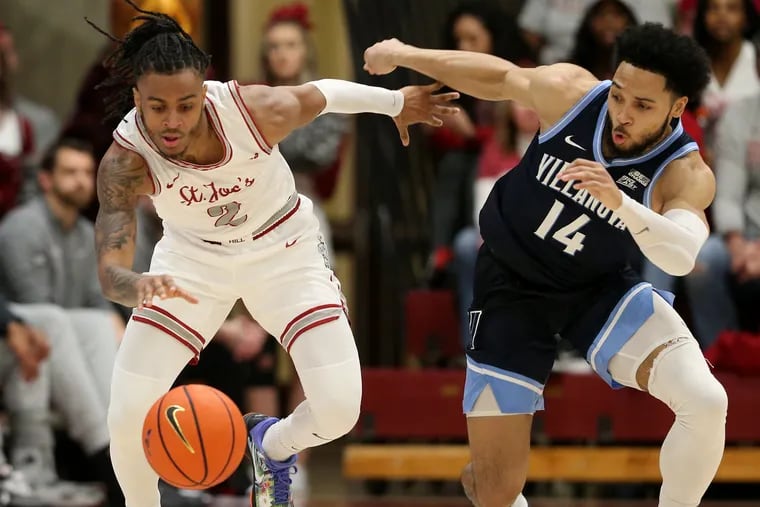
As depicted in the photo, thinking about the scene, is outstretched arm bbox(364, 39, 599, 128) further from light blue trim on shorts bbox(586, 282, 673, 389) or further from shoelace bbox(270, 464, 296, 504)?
shoelace bbox(270, 464, 296, 504)

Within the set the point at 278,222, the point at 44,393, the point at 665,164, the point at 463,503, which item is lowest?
the point at 463,503

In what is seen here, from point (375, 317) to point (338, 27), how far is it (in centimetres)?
257

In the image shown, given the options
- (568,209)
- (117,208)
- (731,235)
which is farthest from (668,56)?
(731,235)

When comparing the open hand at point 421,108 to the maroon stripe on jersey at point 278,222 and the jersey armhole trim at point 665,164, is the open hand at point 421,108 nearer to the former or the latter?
the maroon stripe on jersey at point 278,222

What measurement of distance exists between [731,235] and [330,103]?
131 inches

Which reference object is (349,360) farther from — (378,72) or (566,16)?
(566,16)

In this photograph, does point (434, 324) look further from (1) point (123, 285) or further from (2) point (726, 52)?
(1) point (123, 285)

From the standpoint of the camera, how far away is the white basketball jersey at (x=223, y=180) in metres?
5.34

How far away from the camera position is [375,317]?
9.21m

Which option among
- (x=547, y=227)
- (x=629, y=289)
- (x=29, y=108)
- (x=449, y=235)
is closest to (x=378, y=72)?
(x=547, y=227)

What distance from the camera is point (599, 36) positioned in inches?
328

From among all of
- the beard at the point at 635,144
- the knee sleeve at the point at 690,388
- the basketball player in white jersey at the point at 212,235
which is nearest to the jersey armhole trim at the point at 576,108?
the beard at the point at 635,144

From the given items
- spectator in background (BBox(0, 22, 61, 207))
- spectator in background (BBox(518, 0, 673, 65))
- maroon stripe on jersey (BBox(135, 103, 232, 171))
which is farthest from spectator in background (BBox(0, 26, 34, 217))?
maroon stripe on jersey (BBox(135, 103, 232, 171))

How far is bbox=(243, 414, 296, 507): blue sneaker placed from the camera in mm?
5852
